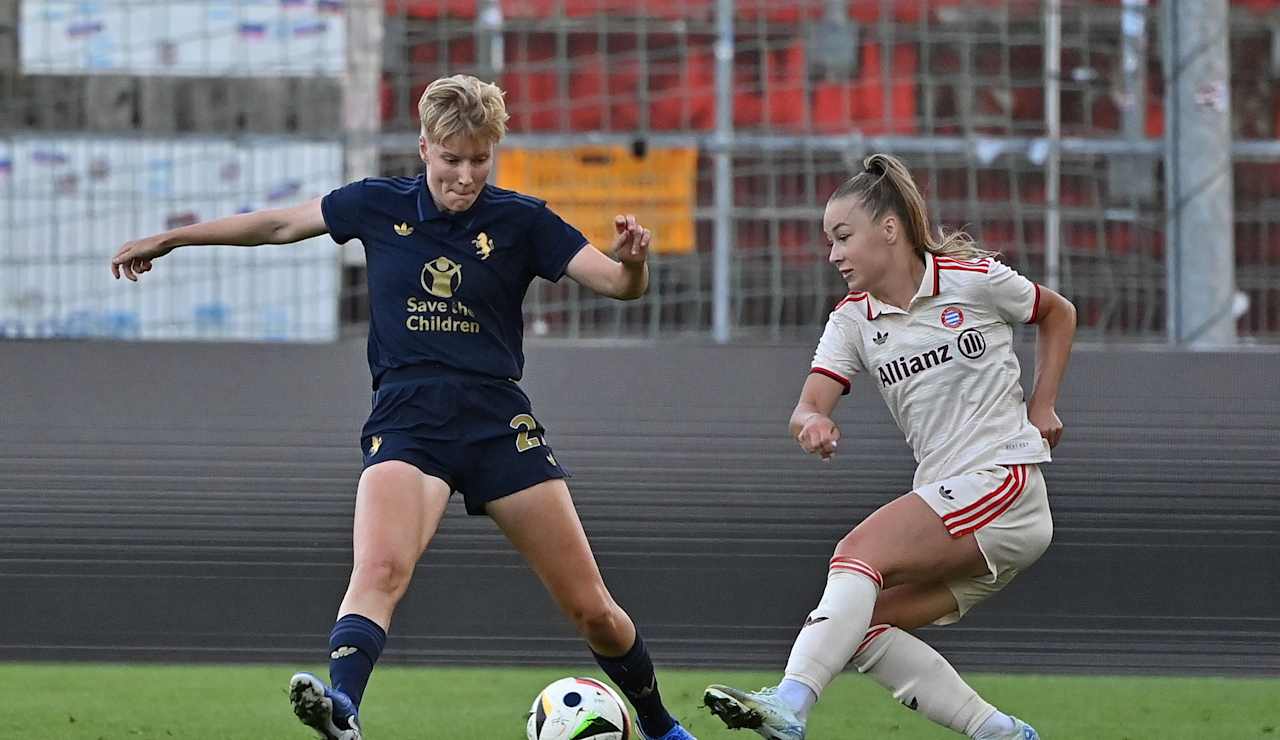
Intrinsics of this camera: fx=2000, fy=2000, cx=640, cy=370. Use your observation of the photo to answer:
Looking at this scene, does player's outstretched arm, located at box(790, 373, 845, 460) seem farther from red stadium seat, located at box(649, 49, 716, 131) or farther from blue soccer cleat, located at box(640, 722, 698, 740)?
red stadium seat, located at box(649, 49, 716, 131)

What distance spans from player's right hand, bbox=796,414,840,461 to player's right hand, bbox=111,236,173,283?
62.0 inches

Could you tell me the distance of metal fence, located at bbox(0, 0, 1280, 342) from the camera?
8.34m

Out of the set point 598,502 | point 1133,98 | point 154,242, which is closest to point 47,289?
point 598,502

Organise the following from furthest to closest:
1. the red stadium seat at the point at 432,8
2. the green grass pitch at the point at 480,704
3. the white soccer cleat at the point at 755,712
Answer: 1. the red stadium seat at the point at 432,8
2. the green grass pitch at the point at 480,704
3. the white soccer cleat at the point at 755,712

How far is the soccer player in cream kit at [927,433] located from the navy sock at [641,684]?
0.47m

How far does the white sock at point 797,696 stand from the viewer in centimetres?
440

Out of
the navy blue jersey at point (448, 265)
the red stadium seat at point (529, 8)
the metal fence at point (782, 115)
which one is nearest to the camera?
the navy blue jersey at point (448, 265)

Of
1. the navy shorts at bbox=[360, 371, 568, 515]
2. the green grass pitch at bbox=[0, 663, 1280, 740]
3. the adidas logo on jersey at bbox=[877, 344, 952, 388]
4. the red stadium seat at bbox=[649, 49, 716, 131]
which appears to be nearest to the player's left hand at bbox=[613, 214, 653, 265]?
the navy shorts at bbox=[360, 371, 568, 515]

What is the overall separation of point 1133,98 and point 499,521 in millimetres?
4948

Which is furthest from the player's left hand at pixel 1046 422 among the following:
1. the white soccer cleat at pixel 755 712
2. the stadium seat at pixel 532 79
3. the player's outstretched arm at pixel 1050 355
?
the stadium seat at pixel 532 79

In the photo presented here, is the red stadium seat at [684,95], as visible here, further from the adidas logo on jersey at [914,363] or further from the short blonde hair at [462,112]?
the short blonde hair at [462,112]

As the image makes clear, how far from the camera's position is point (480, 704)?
6.09 m

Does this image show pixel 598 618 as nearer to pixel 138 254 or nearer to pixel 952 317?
pixel 952 317

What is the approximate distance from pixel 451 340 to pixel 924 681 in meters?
1.38
